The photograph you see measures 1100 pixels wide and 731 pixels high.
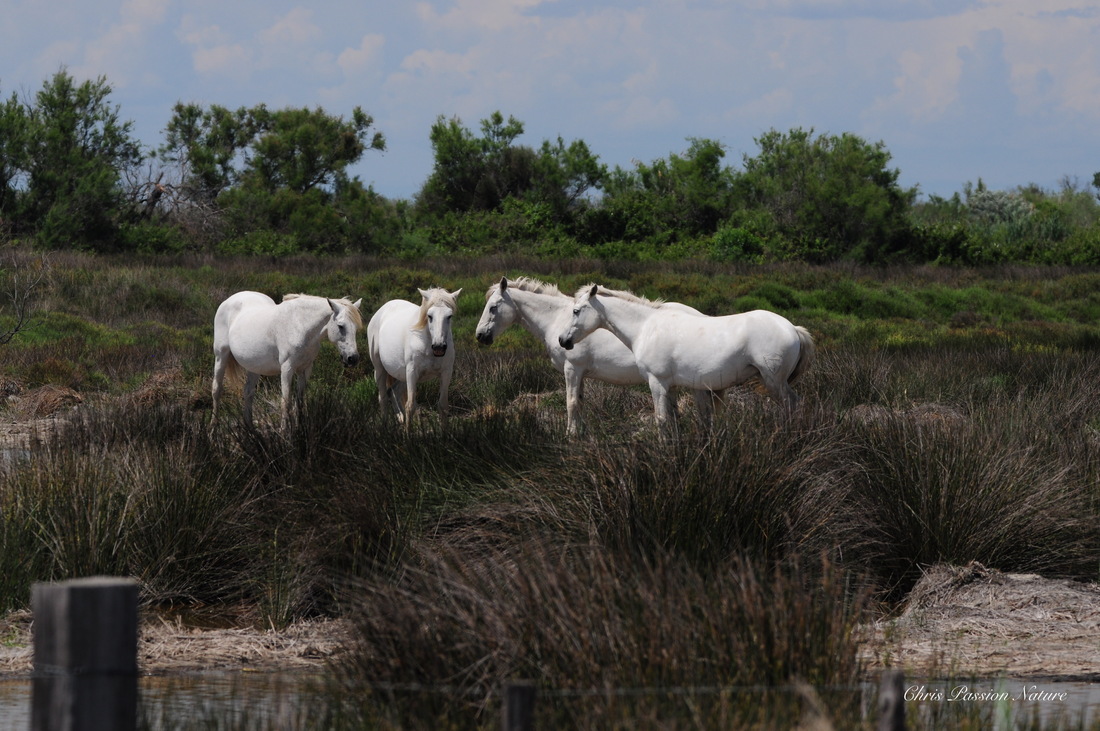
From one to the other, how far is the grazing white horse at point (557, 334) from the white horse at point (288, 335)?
4.39ft

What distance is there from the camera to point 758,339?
10.4 metres

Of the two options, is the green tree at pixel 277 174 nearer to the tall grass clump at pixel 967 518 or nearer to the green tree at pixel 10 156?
the green tree at pixel 10 156

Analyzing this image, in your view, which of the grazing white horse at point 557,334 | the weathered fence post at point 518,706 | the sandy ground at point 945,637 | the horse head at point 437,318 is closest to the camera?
the weathered fence post at point 518,706

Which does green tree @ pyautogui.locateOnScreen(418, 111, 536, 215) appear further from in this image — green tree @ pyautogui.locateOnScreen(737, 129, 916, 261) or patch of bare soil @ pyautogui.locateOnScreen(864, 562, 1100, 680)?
patch of bare soil @ pyautogui.locateOnScreen(864, 562, 1100, 680)

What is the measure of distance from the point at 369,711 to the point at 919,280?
2971 cm

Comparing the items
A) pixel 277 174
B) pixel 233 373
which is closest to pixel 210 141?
pixel 277 174

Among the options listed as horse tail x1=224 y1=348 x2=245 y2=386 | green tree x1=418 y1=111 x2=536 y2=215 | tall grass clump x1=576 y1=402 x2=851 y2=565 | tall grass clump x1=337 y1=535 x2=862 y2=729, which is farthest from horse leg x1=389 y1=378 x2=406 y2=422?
green tree x1=418 y1=111 x2=536 y2=215

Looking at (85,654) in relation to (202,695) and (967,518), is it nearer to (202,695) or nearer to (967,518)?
(202,695)

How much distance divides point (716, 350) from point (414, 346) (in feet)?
10.4

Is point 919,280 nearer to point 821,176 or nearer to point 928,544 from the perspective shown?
point 821,176

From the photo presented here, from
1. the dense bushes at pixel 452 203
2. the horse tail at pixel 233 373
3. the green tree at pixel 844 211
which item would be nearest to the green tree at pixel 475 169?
the dense bushes at pixel 452 203

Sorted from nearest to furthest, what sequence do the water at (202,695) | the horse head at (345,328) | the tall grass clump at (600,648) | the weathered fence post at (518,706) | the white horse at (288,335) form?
the weathered fence post at (518,706)
the tall grass clump at (600,648)
the water at (202,695)
the horse head at (345,328)
the white horse at (288,335)

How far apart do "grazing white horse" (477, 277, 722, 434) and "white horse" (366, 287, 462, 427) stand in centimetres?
41

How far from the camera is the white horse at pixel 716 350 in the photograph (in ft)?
34.2
